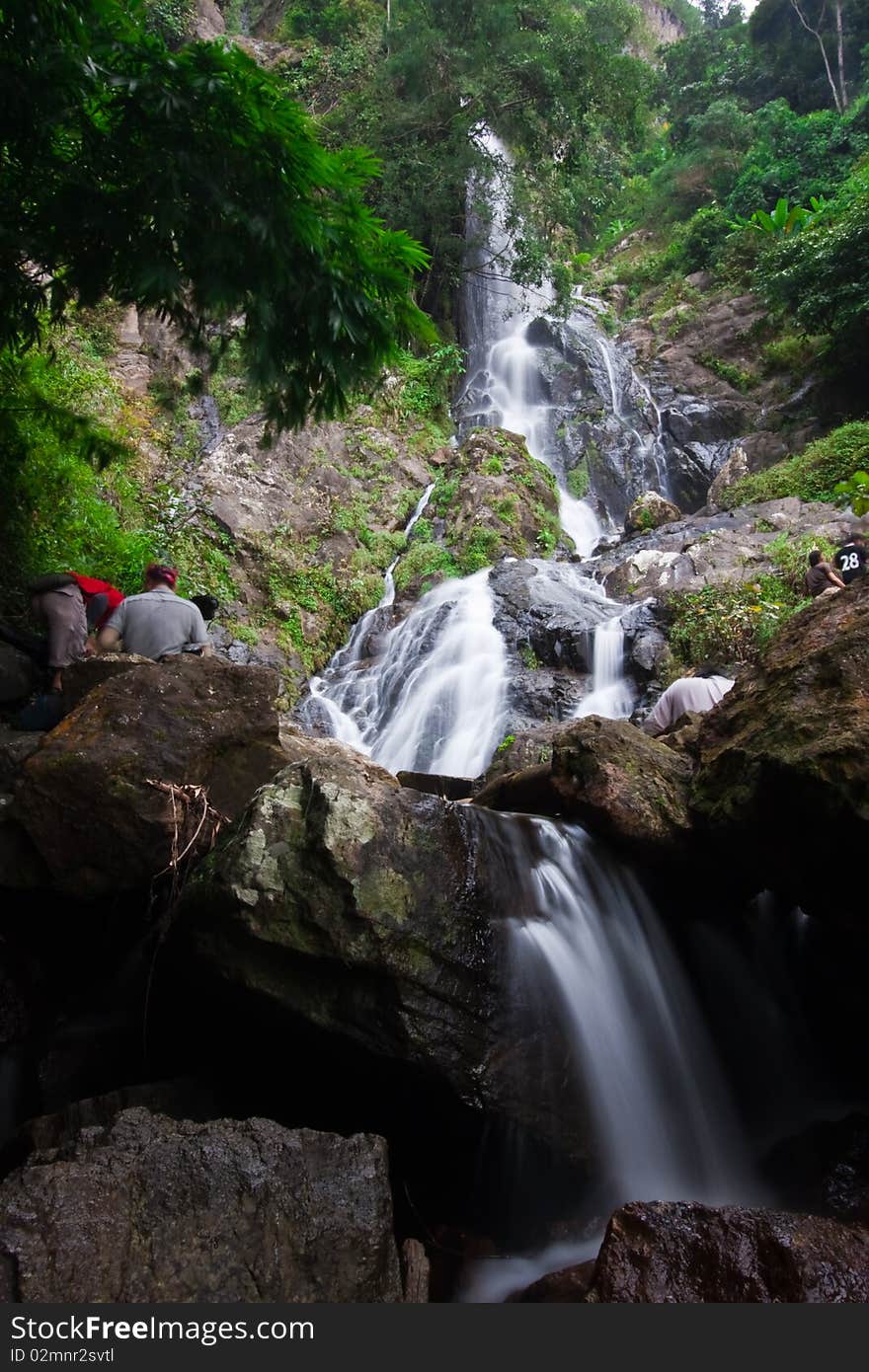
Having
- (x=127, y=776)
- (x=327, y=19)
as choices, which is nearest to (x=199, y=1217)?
(x=127, y=776)

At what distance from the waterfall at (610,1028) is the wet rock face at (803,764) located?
2.72 ft

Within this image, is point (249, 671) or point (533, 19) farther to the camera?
point (533, 19)

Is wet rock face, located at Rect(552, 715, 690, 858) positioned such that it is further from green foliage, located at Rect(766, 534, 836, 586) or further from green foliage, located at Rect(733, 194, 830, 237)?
green foliage, located at Rect(733, 194, 830, 237)

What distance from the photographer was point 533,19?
58.7 feet

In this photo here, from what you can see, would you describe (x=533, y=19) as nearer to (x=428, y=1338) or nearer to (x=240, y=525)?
(x=240, y=525)

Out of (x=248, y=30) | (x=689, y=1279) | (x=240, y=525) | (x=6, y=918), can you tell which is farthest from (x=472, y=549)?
(x=248, y=30)

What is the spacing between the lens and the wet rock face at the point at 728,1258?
243 centimetres

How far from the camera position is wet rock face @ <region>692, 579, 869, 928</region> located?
11.5ft

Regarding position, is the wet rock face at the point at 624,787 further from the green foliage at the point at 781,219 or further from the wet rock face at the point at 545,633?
the green foliage at the point at 781,219

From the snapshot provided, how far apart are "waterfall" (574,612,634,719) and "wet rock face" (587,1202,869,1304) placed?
24.8 feet

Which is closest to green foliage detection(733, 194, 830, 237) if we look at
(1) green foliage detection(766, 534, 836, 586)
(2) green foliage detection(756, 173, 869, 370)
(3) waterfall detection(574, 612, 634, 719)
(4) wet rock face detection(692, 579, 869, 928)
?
(2) green foliage detection(756, 173, 869, 370)

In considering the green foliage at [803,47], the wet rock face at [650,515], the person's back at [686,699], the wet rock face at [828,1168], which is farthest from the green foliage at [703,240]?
the wet rock face at [828,1168]

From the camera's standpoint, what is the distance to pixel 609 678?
1076 centimetres

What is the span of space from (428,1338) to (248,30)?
3839 cm
